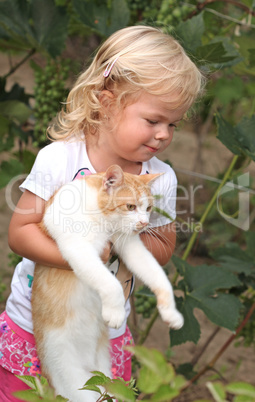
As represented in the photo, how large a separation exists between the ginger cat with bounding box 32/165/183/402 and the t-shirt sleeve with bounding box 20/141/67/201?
5cm

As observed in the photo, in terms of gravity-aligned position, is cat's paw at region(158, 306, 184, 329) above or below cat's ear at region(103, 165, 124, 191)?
below

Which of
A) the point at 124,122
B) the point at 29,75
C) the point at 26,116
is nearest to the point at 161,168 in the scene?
the point at 124,122

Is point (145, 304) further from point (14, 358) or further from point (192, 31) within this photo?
point (192, 31)

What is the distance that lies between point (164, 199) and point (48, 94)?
2.58ft

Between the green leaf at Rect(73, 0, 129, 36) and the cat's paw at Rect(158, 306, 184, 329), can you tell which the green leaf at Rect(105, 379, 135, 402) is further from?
the green leaf at Rect(73, 0, 129, 36)

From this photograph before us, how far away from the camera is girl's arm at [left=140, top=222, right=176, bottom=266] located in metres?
1.38

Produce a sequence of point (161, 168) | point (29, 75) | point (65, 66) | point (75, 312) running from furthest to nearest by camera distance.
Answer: point (29, 75)
point (65, 66)
point (161, 168)
point (75, 312)

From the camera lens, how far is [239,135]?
1.73m

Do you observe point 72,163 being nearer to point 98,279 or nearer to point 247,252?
point 98,279

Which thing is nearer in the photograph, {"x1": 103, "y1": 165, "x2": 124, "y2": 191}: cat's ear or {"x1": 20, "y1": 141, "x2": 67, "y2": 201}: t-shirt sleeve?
{"x1": 103, "y1": 165, "x2": 124, "y2": 191}: cat's ear

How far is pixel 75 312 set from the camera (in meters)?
1.19

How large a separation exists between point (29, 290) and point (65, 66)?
1.06m

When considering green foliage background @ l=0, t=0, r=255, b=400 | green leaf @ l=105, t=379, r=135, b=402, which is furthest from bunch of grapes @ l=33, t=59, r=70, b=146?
green leaf @ l=105, t=379, r=135, b=402

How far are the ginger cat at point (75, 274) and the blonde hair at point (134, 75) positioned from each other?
205 millimetres
